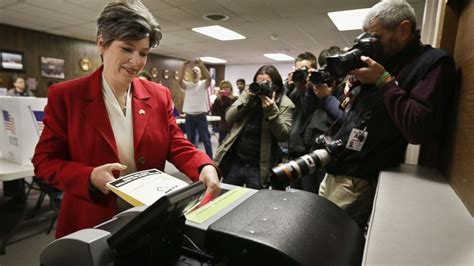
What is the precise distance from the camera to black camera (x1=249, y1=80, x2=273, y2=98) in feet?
6.00

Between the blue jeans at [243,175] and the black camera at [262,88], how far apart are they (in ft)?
1.57

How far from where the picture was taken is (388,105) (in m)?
0.90

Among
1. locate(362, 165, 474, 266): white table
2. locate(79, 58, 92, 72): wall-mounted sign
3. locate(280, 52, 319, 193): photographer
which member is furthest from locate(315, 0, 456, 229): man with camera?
locate(79, 58, 92, 72): wall-mounted sign

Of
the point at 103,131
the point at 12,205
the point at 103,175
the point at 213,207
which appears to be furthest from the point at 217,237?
the point at 12,205

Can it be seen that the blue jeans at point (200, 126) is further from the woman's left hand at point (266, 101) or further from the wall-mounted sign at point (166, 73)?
the wall-mounted sign at point (166, 73)

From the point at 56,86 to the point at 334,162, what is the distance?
1.01 meters

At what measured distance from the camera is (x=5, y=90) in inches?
220

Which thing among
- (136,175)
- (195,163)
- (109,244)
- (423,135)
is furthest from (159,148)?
(423,135)

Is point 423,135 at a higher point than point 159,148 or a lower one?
higher

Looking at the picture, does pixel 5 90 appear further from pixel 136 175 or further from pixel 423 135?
pixel 423 135

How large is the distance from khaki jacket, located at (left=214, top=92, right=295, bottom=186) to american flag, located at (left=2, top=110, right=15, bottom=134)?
1.32m

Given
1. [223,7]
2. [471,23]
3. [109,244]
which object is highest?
[223,7]

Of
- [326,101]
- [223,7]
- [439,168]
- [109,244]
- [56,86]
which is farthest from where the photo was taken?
[223,7]

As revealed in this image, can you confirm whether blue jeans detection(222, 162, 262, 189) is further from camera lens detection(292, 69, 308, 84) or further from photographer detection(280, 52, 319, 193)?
camera lens detection(292, 69, 308, 84)
